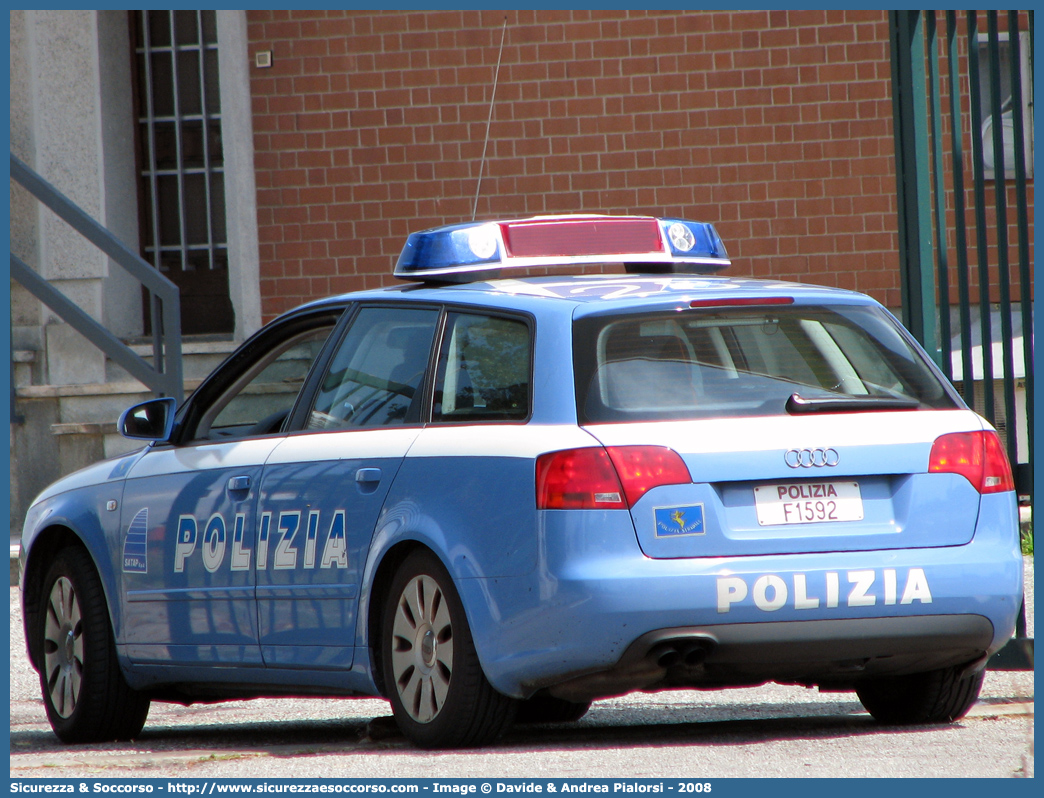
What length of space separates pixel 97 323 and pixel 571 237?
6653 mm

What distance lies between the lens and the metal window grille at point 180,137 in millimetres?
13531

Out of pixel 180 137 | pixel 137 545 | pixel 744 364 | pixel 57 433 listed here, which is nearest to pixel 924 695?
pixel 744 364

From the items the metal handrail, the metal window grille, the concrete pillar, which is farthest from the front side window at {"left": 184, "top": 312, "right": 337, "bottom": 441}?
the metal window grille

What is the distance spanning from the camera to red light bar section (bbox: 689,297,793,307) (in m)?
5.08

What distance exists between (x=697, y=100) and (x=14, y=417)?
5585 millimetres

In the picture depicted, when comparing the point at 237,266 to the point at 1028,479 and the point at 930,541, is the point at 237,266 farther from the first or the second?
the point at 930,541

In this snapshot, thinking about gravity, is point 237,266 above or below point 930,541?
above

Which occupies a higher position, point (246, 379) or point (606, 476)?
point (246, 379)

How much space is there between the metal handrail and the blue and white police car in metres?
5.68

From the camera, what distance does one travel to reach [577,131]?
12.8m

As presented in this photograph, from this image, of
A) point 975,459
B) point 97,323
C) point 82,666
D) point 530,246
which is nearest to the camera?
point 975,459

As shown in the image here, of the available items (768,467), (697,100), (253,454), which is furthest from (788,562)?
(697,100)

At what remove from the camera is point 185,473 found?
605 centimetres

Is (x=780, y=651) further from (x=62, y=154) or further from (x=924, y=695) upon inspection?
(x=62, y=154)
